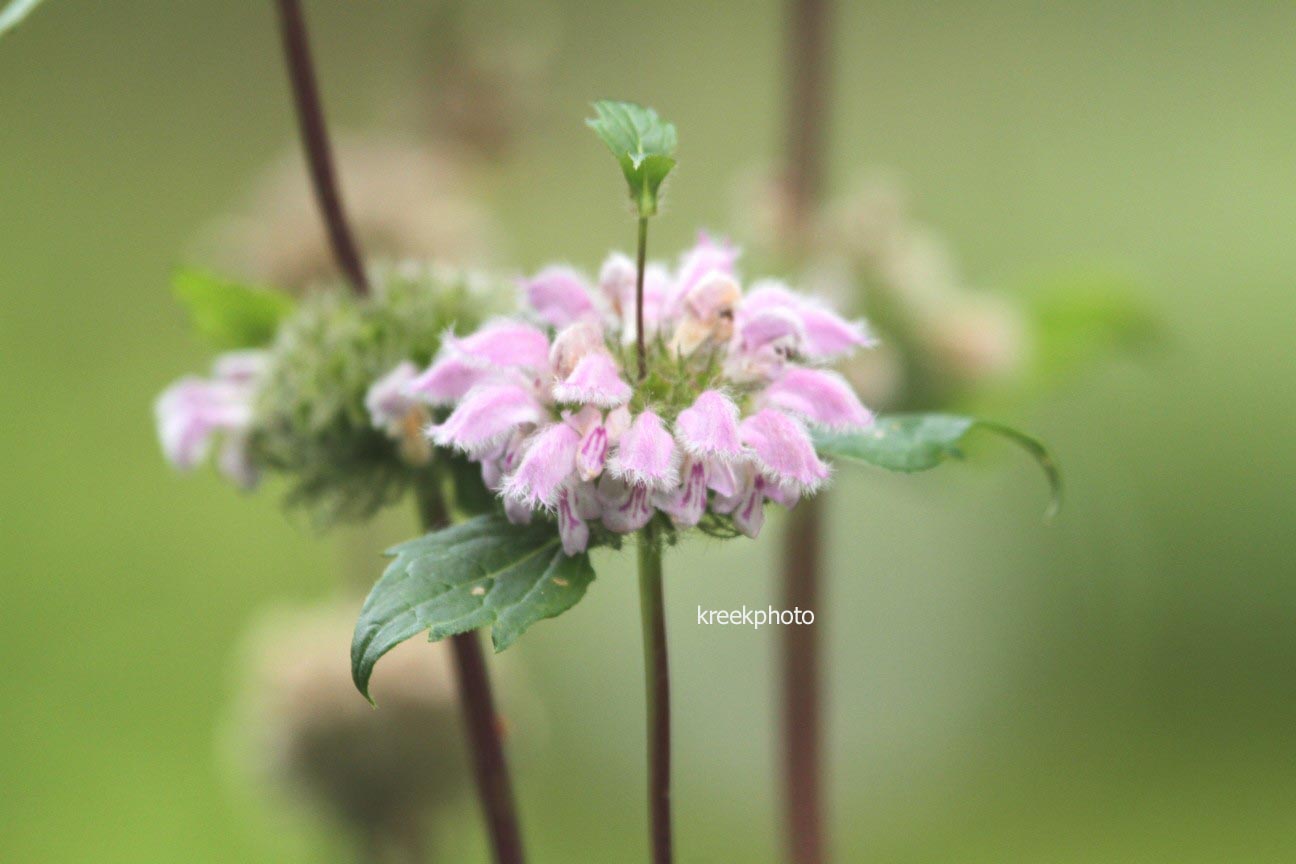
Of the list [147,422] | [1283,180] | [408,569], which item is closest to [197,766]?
[147,422]

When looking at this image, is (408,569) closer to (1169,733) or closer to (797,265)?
(797,265)

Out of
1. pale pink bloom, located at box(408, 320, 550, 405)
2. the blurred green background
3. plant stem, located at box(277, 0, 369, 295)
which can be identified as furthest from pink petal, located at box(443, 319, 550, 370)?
the blurred green background

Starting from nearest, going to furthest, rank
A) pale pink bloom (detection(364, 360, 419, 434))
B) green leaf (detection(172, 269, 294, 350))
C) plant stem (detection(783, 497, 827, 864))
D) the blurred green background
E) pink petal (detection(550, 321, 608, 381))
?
pink petal (detection(550, 321, 608, 381)) < pale pink bloom (detection(364, 360, 419, 434)) < green leaf (detection(172, 269, 294, 350)) < plant stem (detection(783, 497, 827, 864)) < the blurred green background

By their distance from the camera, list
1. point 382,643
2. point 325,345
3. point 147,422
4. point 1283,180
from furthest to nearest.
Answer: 1. point 1283,180
2. point 147,422
3. point 325,345
4. point 382,643

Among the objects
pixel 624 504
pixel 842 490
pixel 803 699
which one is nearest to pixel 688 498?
pixel 624 504

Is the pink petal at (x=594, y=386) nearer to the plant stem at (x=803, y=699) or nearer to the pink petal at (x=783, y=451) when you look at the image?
the pink petal at (x=783, y=451)

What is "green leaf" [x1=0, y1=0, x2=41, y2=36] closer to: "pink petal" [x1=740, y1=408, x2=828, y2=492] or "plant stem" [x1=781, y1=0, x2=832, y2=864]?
"pink petal" [x1=740, y1=408, x2=828, y2=492]
